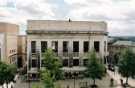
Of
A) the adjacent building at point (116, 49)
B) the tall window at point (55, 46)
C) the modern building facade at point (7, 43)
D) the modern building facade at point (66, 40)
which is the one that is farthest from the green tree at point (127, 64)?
the adjacent building at point (116, 49)

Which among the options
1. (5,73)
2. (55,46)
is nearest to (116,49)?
(55,46)

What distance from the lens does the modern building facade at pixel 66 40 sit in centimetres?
5672

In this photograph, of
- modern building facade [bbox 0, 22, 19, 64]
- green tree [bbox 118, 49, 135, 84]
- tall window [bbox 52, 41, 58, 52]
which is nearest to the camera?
green tree [bbox 118, 49, 135, 84]

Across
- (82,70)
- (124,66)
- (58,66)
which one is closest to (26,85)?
(58,66)

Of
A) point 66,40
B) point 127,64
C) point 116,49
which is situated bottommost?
point 127,64

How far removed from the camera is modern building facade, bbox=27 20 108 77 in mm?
56719

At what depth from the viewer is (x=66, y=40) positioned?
57.6m

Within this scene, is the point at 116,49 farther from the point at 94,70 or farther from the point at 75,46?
the point at 94,70

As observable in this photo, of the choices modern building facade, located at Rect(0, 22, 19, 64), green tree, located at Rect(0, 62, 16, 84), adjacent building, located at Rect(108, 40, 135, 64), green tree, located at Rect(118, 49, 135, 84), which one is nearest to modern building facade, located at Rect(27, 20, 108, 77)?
modern building facade, located at Rect(0, 22, 19, 64)

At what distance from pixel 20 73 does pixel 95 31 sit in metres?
14.6

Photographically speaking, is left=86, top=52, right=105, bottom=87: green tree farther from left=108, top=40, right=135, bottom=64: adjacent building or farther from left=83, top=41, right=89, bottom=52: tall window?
left=108, top=40, right=135, bottom=64: adjacent building

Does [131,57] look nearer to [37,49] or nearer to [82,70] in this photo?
[82,70]

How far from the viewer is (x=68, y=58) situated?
57.2 m

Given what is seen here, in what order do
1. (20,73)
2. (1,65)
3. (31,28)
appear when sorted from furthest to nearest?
(20,73)
(31,28)
(1,65)
